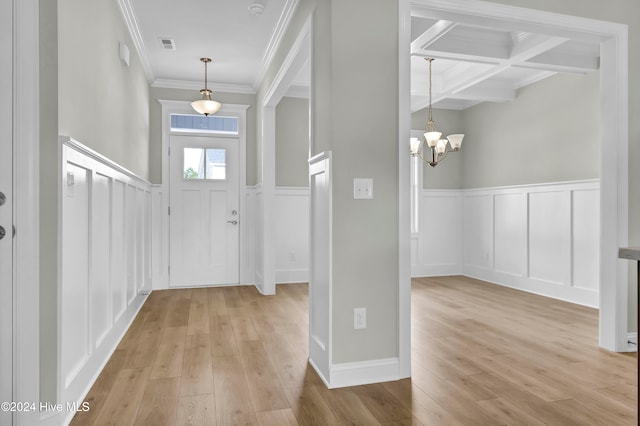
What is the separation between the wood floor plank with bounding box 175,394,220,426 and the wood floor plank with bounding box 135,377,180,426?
34 mm

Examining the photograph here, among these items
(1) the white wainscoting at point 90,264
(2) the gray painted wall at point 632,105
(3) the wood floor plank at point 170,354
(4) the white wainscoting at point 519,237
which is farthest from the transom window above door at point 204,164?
(2) the gray painted wall at point 632,105

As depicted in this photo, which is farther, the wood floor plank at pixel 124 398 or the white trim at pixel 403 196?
the white trim at pixel 403 196

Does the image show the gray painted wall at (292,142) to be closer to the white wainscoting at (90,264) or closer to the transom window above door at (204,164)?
the transom window above door at (204,164)

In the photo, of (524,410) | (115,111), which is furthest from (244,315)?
(524,410)

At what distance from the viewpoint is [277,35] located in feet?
12.4

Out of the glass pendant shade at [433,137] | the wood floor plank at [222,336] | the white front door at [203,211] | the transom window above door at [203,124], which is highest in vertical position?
the transom window above door at [203,124]

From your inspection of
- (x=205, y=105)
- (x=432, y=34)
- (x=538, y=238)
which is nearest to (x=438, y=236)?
(x=538, y=238)

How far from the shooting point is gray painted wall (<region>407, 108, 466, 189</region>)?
6203mm

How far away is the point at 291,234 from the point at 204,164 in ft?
4.98

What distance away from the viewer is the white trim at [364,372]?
2.28m

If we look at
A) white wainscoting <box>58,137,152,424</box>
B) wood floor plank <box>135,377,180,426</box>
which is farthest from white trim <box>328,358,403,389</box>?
white wainscoting <box>58,137,152,424</box>

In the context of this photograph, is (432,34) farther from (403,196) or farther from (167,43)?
(167,43)

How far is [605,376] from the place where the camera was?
2396mm

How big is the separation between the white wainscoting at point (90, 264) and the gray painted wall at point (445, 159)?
4.28 m
